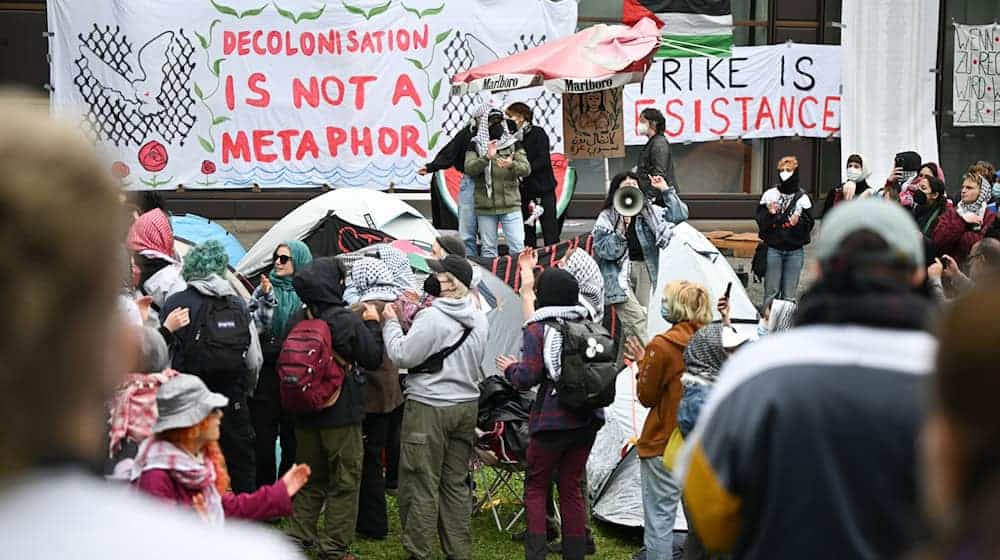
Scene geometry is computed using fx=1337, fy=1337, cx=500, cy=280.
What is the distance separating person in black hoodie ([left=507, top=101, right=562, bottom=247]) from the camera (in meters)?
11.4

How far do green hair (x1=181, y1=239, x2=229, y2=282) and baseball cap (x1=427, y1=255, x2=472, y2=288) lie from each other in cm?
112

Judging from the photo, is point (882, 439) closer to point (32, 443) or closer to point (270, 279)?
point (32, 443)

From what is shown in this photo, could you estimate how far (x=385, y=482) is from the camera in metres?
8.59

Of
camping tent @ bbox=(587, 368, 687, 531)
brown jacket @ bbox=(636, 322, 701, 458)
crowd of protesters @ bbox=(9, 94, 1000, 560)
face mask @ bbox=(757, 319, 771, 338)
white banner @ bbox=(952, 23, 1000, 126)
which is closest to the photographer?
crowd of protesters @ bbox=(9, 94, 1000, 560)

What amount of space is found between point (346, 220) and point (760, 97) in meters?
7.12

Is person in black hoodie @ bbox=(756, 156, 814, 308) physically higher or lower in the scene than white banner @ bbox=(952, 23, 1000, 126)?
lower

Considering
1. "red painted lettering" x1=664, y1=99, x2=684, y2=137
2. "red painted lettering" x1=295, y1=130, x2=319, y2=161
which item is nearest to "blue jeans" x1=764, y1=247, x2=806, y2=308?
"red painted lettering" x1=664, y1=99, x2=684, y2=137

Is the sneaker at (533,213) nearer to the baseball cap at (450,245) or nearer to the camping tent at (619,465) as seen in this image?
the camping tent at (619,465)

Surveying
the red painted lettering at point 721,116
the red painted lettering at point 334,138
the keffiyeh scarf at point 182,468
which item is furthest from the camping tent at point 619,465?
the red painted lettering at point 721,116

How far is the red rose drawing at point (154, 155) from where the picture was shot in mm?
13711

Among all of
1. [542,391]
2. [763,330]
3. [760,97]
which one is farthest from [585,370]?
[760,97]

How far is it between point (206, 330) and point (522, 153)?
483cm

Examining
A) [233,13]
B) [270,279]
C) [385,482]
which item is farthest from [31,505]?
[233,13]

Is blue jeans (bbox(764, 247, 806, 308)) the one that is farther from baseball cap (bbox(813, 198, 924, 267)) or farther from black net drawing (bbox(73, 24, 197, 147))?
baseball cap (bbox(813, 198, 924, 267))
